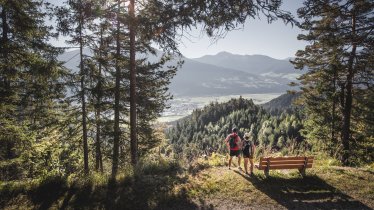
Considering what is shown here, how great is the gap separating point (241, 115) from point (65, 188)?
389 ft

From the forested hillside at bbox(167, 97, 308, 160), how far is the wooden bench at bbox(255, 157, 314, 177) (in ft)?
243

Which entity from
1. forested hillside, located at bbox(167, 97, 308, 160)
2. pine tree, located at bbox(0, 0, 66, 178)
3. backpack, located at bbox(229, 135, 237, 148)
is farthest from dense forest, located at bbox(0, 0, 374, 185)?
forested hillside, located at bbox(167, 97, 308, 160)

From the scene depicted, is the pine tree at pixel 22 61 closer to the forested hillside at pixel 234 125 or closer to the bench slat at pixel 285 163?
the bench slat at pixel 285 163

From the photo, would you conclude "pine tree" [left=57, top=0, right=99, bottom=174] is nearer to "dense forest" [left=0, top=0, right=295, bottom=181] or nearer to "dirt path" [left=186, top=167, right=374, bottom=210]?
"dense forest" [left=0, top=0, right=295, bottom=181]

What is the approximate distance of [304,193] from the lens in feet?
34.5

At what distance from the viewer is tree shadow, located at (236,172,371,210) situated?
9664 millimetres

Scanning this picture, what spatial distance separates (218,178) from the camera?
11617mm

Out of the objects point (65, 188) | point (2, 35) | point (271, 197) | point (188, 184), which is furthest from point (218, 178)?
point (2, 35)

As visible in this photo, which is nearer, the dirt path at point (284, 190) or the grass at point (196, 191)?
the grass at point (196, 191)

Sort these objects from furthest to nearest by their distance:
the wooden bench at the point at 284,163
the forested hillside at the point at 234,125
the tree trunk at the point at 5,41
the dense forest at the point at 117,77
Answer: the forested hillside at the point at 234,125
the tree trunk at the point at 5,41
the wooden bench at the point at 284,163
the dense forest at the point at 117,77

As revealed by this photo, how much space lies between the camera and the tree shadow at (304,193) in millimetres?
9664

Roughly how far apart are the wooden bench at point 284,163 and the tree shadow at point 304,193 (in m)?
0.41

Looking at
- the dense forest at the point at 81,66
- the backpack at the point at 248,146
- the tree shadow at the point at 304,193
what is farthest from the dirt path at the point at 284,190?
the dense forest at the point at 81,66

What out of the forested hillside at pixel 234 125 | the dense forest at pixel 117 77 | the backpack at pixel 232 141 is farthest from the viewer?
the forested hillside at pixel 234 125
